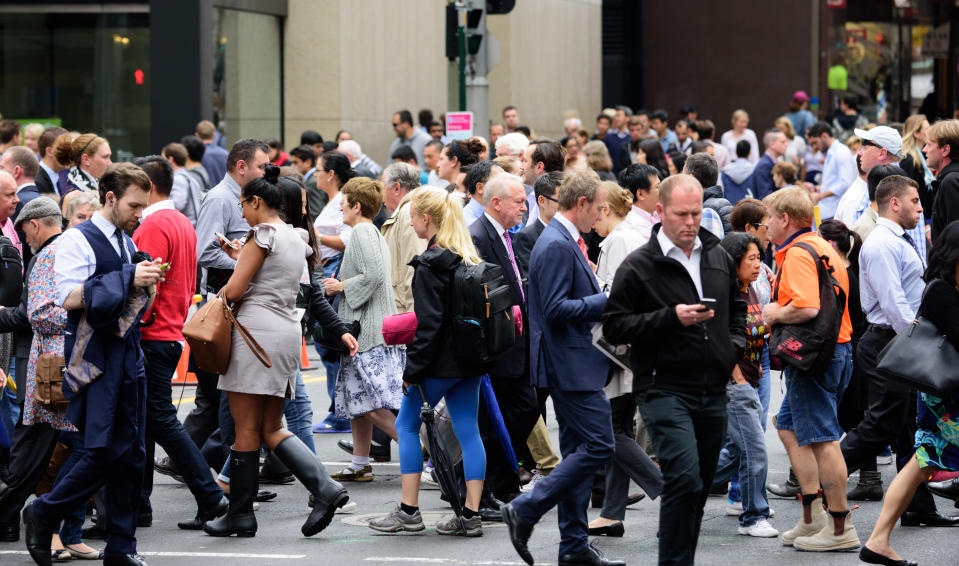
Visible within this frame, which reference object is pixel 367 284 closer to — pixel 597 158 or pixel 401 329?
pixel 401 329

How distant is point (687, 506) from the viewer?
21.4 ft

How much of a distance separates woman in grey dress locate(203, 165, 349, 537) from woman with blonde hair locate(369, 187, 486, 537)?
0.47m

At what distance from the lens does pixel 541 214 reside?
925 cm

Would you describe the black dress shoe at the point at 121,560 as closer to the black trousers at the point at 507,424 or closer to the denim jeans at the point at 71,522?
the denim jeans at the point at 71,522

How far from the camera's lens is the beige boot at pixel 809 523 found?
796cm

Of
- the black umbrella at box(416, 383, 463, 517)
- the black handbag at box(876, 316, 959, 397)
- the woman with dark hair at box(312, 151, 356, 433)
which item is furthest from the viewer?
the woman with dark hair at box(312, 151, 356, 433)

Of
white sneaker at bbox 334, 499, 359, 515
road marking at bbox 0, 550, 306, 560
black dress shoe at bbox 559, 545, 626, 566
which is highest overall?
black dress shoe at bbox 559, 545, 626, 566

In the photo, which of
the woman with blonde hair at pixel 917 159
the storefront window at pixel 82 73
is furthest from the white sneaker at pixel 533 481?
the storefront window at pixel 82 73

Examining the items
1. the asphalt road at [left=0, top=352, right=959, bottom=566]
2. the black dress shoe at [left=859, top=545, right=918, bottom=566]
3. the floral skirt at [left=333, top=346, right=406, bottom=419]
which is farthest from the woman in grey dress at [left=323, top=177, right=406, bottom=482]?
the black dress shoe at [left=859, top=545, right=918, bottom=566]

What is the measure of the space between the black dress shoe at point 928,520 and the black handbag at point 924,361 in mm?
1523

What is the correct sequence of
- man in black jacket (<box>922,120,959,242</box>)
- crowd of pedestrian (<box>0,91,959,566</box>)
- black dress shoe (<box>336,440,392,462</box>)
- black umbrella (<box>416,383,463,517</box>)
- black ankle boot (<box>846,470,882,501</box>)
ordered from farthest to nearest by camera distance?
black dress shoe (<box>336,440,392,462</box>) → man in black jacket (<box>922,120,959,242</box>) → black ankle boot (<box>846,470,882,501</box>) → black umbrella (<box>416,383,463,517</box>) → crowd of pedestrian (<box>0,91,959,566</box>)

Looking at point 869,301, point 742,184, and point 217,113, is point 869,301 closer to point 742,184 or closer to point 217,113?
point 742,184

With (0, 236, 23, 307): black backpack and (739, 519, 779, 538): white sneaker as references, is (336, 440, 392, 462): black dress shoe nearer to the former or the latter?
(0, 236, 23, 307): black backpack

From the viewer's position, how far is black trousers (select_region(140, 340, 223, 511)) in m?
8.30
